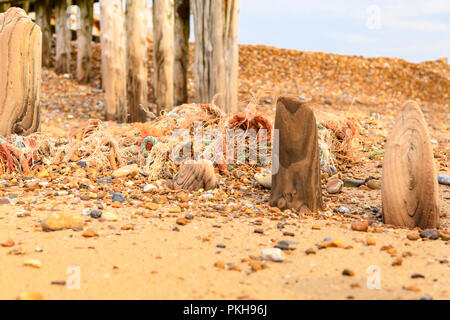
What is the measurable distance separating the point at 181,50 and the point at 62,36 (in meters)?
4.20

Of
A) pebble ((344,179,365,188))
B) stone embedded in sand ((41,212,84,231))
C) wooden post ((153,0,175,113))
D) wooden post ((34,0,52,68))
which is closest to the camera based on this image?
stone embedded in sand ((41,212,84,231))

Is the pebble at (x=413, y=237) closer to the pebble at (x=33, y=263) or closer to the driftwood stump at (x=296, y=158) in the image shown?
the driftwood stump at (x=296, y=158)

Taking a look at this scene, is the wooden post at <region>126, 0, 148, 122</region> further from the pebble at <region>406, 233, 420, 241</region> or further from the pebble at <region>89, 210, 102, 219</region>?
the pebble at <region>406, 233, 420, 241</region>

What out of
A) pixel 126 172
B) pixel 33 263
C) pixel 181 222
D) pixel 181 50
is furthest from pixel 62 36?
pixel 33 263

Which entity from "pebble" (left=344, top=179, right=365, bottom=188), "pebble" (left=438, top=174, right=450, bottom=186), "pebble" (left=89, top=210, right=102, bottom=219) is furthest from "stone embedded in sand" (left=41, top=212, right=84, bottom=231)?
"pebble" (left=438, top=174, right=450, bottom=186)

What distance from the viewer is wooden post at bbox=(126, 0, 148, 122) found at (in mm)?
8844

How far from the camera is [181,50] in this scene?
10.3m

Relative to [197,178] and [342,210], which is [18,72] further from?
[342,210]

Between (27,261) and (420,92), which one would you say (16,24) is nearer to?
(27,261)

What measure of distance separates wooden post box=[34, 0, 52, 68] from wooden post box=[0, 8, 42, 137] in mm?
8063

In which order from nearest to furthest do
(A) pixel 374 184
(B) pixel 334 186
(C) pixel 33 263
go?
(C) pixel 33 263 < (B) pixel 334 186 < (A) pixel 374 184

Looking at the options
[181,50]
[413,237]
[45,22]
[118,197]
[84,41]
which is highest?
[45,22]
